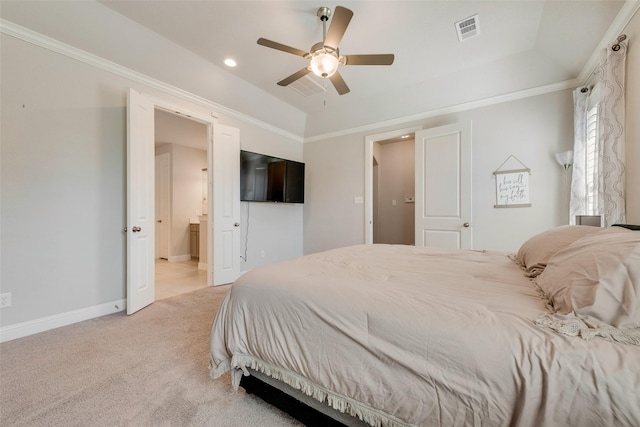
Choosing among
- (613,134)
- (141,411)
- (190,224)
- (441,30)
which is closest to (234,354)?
(141,411)

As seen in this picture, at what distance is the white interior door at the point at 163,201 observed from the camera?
5555mm

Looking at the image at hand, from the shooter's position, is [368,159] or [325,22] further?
[368,159]

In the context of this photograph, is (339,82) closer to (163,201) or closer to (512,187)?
(512,187)

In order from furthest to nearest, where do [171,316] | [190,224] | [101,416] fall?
[190,224] < [171,316] < [101,416]

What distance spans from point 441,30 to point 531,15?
78 centimetres

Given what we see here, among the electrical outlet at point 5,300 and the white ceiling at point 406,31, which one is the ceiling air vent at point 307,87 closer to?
the white ceiling at point 406,31

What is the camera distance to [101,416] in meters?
1.26

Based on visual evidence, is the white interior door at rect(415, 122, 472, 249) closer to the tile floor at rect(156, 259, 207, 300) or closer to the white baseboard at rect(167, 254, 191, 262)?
the tile floor at rect(156, 259, 207, 300)

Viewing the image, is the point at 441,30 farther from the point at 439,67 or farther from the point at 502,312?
the point at 502,312

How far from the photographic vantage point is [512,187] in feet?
10.3

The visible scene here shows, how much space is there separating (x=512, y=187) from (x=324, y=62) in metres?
2.79

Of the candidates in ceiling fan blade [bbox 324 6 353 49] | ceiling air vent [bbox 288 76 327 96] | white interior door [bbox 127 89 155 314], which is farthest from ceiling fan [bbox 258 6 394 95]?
white interior door [bbox 127 89 155 314]

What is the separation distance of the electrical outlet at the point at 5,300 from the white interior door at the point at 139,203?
0.79 m

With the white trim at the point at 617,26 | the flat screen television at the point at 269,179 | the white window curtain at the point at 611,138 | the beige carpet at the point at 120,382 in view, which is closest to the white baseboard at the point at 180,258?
the flat screen television at the point at 269,179
